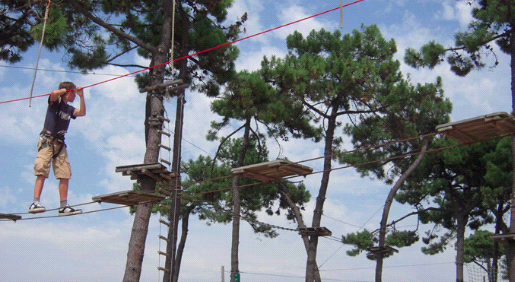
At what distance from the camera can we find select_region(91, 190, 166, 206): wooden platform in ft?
21.9

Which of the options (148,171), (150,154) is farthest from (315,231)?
(148,171)

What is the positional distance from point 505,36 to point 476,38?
801mm

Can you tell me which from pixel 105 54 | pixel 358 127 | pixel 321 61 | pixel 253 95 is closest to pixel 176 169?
pixel 105 54

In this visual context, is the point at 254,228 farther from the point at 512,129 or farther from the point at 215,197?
the point at 512,129

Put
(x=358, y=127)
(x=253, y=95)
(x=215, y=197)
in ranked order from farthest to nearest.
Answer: (x=215, y=197) < (x=358, y=127) < (x=253, y=95)

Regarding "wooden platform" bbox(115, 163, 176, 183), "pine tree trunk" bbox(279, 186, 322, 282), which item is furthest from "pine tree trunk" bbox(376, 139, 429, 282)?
"wooden platform" bbox(115, 163, 176, 183)

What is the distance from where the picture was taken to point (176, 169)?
36.4ft

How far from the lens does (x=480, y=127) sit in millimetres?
5633

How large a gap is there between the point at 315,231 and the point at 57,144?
31.4 feet

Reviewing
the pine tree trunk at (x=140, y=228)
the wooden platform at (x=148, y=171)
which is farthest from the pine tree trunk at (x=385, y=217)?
the wooden platform at (x=148, y=171)

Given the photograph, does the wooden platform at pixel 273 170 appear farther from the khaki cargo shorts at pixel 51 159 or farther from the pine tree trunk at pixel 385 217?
the pine tree trunk at pixel 385 217

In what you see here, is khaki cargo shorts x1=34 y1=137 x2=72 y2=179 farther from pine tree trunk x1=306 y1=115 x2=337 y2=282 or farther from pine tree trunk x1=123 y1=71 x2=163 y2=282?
pine tree trunk x1=306 y1=115 x2=337 y2=282

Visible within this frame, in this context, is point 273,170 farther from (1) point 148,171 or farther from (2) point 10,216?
(2) point 10,216

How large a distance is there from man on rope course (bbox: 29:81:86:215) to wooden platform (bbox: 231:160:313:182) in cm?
214
